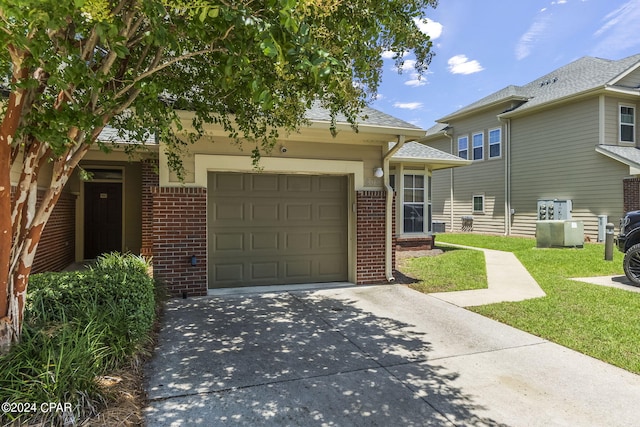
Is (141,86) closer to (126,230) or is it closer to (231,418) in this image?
(231,418)

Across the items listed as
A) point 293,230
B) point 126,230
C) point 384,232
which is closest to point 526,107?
point 384,232

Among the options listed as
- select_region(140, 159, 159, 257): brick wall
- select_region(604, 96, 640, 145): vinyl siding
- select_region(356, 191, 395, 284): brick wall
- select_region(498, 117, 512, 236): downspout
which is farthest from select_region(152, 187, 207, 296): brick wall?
select_region(498, 117, 512, 236): downspout

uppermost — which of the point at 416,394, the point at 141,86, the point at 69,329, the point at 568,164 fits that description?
the point at 568,164

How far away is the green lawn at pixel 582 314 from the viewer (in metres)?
4.48

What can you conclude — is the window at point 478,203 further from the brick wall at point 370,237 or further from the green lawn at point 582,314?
the brick wall at point 370,237

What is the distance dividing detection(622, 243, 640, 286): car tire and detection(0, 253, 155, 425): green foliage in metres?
8.50

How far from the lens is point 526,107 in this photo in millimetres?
16594

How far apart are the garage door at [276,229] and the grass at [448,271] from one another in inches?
72.5

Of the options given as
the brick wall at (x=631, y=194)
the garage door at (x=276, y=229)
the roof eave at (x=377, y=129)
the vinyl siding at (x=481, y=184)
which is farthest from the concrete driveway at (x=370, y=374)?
the vinyl siding at (x=481, y=184)

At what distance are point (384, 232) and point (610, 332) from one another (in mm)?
3963

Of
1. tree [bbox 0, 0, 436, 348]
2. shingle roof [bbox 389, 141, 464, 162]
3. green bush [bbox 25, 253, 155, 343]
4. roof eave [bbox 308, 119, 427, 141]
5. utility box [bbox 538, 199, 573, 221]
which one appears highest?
shingle roof [bbox 389, 141, 464, 162]

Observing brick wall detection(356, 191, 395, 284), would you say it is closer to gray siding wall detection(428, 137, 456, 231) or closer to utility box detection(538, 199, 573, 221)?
utility box detection(538, 199, 573, 221)

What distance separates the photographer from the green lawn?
448 centimetres

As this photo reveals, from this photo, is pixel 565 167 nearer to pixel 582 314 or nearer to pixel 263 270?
pixel 582 314
